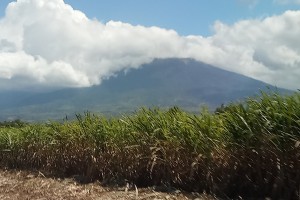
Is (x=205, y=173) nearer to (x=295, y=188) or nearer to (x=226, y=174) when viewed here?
(x=226, y=174)

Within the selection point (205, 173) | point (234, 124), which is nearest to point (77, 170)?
point (205, 173)

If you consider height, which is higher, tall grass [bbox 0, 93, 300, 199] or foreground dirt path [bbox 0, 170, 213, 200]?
tall grass [bbox 0, 93, 300, 199]

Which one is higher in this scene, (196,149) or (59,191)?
(196,149)

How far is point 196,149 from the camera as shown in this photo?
6.38 metres

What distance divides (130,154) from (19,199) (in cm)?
198

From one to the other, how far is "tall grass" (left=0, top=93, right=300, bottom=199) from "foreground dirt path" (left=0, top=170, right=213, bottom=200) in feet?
1.12

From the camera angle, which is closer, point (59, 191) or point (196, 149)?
point (196, 149)

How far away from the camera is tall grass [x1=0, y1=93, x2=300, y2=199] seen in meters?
5.36

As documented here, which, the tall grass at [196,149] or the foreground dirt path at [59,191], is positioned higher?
the tall grass at [196,149]

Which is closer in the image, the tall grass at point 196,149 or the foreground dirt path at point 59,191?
the tall grass at point 196,149

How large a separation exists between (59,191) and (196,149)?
2.57 meters

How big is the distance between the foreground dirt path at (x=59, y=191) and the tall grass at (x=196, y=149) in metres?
0.34

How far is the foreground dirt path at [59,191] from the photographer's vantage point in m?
6.30

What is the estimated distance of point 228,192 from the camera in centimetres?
583
